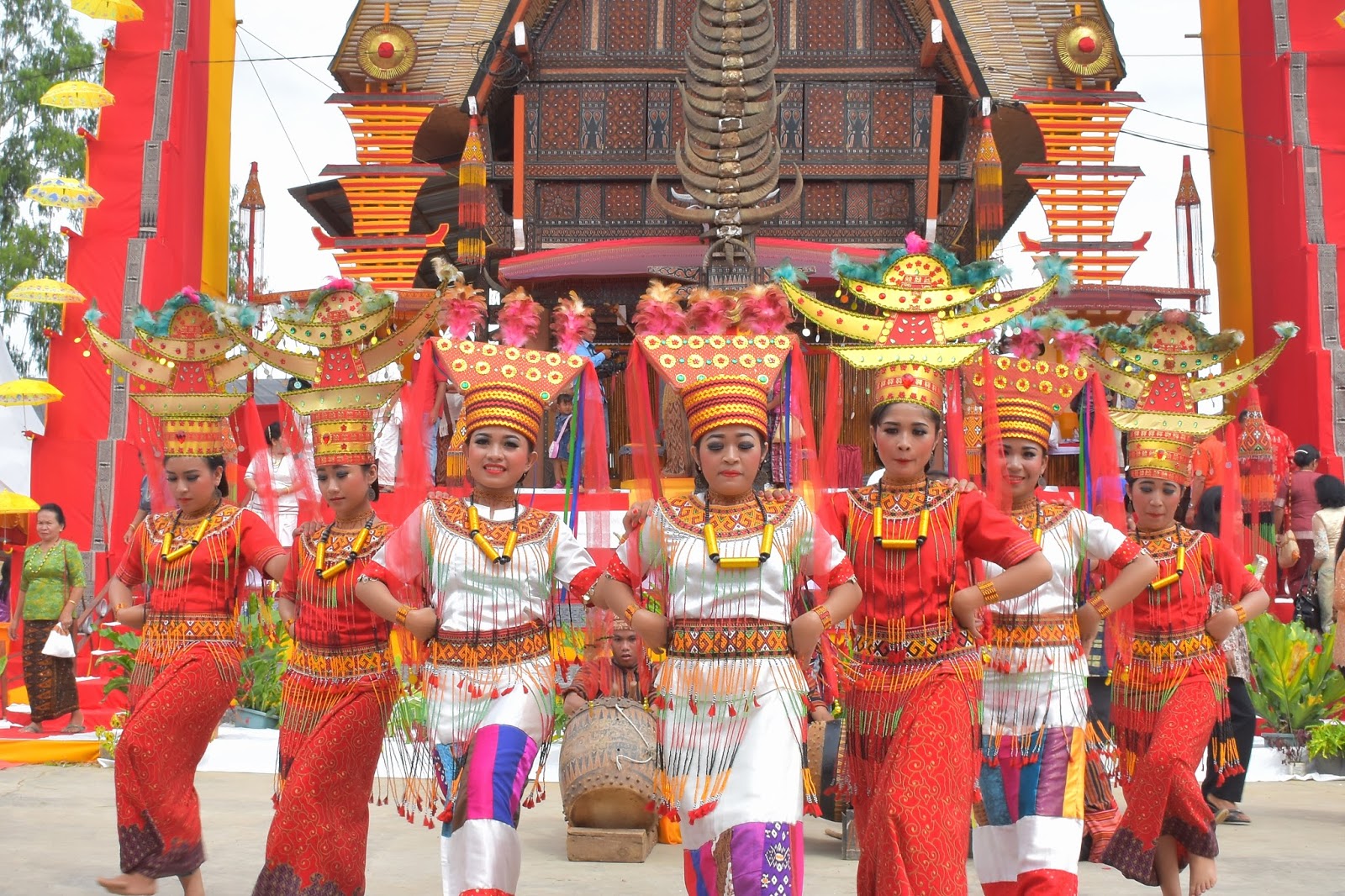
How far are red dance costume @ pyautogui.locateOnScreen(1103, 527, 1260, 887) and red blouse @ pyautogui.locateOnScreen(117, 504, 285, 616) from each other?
336 centimetres

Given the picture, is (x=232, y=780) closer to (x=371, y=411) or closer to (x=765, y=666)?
(x=371, y=411)

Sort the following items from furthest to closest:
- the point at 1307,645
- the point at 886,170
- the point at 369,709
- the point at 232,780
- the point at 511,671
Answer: the point at 886,170 → the point at 1307,645 → the point at 232,780 → the point at 369,709 → the point at 511,671

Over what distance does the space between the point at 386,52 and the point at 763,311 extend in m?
11.8

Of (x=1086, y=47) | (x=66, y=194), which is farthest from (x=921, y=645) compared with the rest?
(x=1086, y=47)

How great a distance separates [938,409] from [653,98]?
38.5ft

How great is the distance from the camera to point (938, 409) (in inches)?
197

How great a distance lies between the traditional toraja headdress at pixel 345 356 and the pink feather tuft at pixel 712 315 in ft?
3.34

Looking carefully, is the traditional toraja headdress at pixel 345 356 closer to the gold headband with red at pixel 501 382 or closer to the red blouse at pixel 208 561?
the red blouse at pixel 208 561

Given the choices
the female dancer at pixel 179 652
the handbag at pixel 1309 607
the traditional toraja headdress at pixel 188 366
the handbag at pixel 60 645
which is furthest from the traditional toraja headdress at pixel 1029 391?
the handbag at pixel 60 645

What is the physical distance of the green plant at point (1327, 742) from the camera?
9023mm

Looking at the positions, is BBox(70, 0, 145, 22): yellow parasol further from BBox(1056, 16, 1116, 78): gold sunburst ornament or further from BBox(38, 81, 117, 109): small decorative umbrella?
BBox(1056, 16, 1116, 78): gold sunburst ornament

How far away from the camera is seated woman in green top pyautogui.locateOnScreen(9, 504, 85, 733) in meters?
10.1

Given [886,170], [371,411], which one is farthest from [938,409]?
[886,170]

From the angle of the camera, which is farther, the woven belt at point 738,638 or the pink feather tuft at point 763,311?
the pink feather tuft at point 763,311
